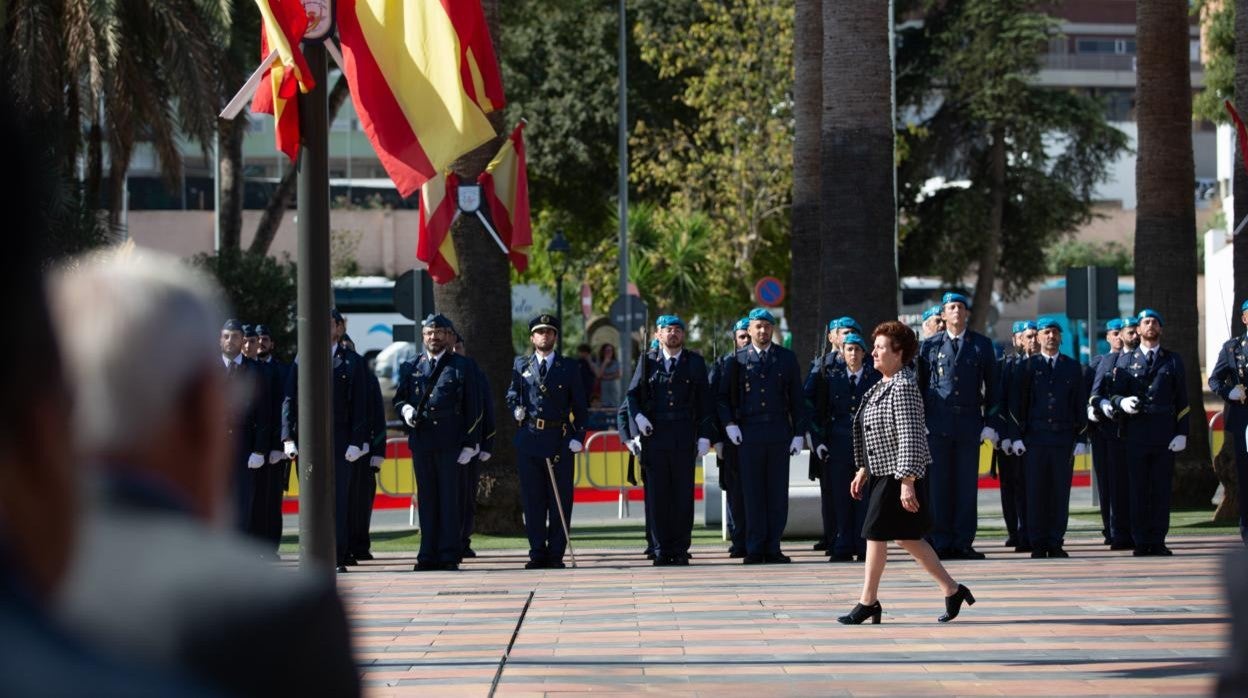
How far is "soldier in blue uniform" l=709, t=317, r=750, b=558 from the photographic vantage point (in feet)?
51.6

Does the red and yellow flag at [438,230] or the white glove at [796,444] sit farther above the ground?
the red and yellow flag at [438,230]

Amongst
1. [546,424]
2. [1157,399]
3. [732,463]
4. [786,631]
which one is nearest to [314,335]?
[786,631]

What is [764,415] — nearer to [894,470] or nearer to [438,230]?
[438,230]

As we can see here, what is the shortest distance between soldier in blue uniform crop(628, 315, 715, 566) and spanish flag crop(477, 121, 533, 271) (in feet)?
6.61

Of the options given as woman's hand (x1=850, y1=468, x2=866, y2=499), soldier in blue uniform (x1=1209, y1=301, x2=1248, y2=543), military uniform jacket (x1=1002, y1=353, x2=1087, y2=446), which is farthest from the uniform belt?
soldier in blue uniform (x1=1209, y1=301, x2=1248, y2=543)

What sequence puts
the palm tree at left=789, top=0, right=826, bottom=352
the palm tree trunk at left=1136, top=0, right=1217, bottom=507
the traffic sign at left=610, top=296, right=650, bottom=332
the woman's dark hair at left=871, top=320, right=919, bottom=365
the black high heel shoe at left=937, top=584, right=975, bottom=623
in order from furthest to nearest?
the traffic sign at left=610, top=296, right=650, bottom=332 < the palm tree at left=789, top=0, right=826, bottom=352 < the palm tree trunk at left=1136, top=0, right=1217, bottom=507 < the woman's dark hair at left=871, top=320, right=919, bottom=365 < the black high heel shoe at left=937, top=584, right=975, bottom=623

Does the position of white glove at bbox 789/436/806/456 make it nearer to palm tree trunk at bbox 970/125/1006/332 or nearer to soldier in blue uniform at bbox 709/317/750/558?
soldier in blue uniform at bbox 709/317/750/558

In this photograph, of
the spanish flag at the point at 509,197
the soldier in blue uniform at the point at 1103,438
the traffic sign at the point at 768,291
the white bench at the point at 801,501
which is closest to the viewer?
the soldier in blue uniform at the point at 1103,438

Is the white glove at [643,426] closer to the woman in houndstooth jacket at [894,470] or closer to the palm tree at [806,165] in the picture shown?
the palm tree at [806,165]

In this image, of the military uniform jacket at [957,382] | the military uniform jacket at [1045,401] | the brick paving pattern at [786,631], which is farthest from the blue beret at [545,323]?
the military uniform jacket at [1045,401]

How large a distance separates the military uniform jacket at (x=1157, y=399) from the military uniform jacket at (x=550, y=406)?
468 cm

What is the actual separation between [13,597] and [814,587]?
38.1 feet

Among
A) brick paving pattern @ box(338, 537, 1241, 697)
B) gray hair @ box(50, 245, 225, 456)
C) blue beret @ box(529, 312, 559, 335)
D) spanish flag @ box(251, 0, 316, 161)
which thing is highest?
spanish flag @ box(251, 0, 316, 161)

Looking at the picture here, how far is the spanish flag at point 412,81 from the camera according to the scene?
10812mm
